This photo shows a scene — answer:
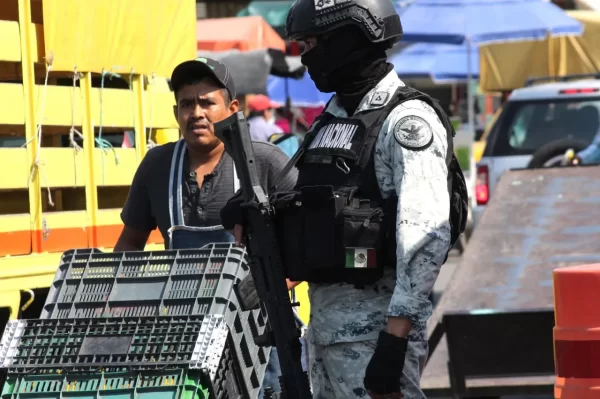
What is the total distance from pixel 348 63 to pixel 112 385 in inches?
47.8

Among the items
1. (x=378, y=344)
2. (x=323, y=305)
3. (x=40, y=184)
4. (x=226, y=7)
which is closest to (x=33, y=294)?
(x=40, y=184)

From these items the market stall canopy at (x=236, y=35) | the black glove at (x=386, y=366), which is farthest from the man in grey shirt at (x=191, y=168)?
the market stall canopy at (x=236, y=35)

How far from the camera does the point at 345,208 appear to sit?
3.80 m

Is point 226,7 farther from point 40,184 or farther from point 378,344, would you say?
point 378,344

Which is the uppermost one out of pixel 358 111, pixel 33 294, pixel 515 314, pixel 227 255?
pixel 358 111

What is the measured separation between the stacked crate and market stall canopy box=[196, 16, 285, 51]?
9.74m

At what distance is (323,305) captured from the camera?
3.97 meters

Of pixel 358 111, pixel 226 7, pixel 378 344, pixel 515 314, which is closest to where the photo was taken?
pixel 378 344

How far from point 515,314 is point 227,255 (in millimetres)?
2935

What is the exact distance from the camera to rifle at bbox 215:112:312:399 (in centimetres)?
390

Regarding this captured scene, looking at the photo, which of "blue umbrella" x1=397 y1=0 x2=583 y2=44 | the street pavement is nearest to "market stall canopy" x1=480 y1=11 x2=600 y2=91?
"blue umbrella" x1=397 y1=0 x2=583 y2=44

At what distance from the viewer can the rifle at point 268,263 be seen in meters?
3.90

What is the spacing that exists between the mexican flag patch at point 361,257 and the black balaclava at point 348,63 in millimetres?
476

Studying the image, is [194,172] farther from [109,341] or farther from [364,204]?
[364,204]
